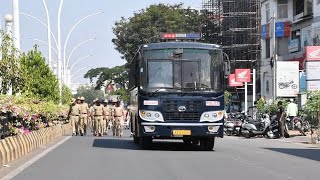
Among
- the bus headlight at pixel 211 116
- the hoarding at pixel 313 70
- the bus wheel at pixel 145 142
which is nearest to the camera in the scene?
the bus headlight at pixel 211 116

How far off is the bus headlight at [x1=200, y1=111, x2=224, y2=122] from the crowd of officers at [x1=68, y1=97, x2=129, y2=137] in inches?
443

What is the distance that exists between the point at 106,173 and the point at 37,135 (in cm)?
896

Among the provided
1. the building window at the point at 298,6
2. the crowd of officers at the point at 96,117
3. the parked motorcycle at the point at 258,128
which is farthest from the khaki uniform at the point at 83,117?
the building window at the point at 298,6

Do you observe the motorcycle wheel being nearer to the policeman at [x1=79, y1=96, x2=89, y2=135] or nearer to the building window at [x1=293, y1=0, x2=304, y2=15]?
the policeman at [x1=79, y1=96, x2=89, y2=135]

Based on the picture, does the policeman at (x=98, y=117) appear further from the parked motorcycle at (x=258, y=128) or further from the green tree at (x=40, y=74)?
the green tree at (x=40, y=74)

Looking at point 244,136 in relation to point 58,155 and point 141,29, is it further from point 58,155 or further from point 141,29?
point 141,29

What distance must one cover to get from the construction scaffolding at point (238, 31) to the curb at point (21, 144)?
132 ft

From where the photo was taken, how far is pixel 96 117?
29219mm

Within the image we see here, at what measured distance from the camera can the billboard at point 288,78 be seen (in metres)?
36.9

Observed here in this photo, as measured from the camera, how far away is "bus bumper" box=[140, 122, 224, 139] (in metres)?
18.4

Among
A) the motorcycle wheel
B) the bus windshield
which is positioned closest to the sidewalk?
the motorcycle wheel

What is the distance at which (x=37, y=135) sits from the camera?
2106cm

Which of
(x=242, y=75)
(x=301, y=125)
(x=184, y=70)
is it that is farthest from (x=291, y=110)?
(x=242, y=75)

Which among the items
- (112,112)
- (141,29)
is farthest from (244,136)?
(141,29)
